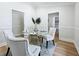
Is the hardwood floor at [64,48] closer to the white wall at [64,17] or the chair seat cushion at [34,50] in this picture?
the white wall at [64,17]

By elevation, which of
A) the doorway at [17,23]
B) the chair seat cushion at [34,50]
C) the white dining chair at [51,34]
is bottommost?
the chair seat cushion at [34,50]

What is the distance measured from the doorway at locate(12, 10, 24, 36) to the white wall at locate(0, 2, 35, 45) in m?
0.04

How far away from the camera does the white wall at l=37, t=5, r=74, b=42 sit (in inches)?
60.6

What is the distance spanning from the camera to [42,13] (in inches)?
61.9

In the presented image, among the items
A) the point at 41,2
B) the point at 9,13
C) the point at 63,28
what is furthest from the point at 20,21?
the point at 63,28

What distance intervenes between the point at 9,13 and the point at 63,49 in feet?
3.08

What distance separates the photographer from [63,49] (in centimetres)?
156

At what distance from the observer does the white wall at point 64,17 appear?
1540mm

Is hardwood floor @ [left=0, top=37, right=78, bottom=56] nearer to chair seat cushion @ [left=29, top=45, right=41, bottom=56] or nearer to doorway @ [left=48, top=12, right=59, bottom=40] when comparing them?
doorway @ [left=48, top=12, right=59, bottom=40]

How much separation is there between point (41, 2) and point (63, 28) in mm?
484

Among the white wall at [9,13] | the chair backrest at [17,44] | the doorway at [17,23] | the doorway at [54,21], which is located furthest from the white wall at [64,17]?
the chair backrest at [17,44]

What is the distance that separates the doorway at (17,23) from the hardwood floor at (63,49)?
0.99ft

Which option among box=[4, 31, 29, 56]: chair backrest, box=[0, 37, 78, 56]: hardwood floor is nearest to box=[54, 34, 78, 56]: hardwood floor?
box=[0, 37, 78, 56]: hardwood floor

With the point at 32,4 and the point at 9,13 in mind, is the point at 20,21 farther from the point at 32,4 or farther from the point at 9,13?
the point at 32,4
